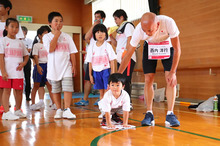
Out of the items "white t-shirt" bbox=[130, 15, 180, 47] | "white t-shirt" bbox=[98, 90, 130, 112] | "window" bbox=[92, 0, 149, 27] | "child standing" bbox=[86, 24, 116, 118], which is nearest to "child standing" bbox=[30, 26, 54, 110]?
"child standing" bbox=[86, 24, 116, 118]

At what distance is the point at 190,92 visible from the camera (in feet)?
14.8

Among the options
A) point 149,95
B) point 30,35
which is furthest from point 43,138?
point 30,35

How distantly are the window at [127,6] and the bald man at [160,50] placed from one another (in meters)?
3.46

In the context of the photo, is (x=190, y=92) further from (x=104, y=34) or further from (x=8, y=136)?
(x=8, y=136)

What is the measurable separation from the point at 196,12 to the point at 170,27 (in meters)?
2.45

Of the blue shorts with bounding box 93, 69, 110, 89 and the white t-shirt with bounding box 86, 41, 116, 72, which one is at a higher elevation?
the white t-shirt with bounding box 86, 41, 116, 72

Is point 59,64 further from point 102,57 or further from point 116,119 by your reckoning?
point 116,119

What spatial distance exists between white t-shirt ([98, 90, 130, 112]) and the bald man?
0.23 m

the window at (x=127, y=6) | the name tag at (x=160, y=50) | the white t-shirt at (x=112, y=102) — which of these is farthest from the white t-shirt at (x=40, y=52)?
the window at (x=127, y=6)

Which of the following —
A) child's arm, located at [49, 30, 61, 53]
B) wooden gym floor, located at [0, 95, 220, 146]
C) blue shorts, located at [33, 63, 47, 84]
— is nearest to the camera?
wooden gym floor, located at [0, 95, 220, 146]

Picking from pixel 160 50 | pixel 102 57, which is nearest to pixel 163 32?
pixel 160 50

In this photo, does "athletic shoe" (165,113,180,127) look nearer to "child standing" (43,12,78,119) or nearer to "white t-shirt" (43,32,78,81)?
"child standing" (43,12,78,119)

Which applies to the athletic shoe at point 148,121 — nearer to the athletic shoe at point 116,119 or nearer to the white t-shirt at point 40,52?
the athletic shoe at point 116,119

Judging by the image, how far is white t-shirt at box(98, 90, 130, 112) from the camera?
2.35m
